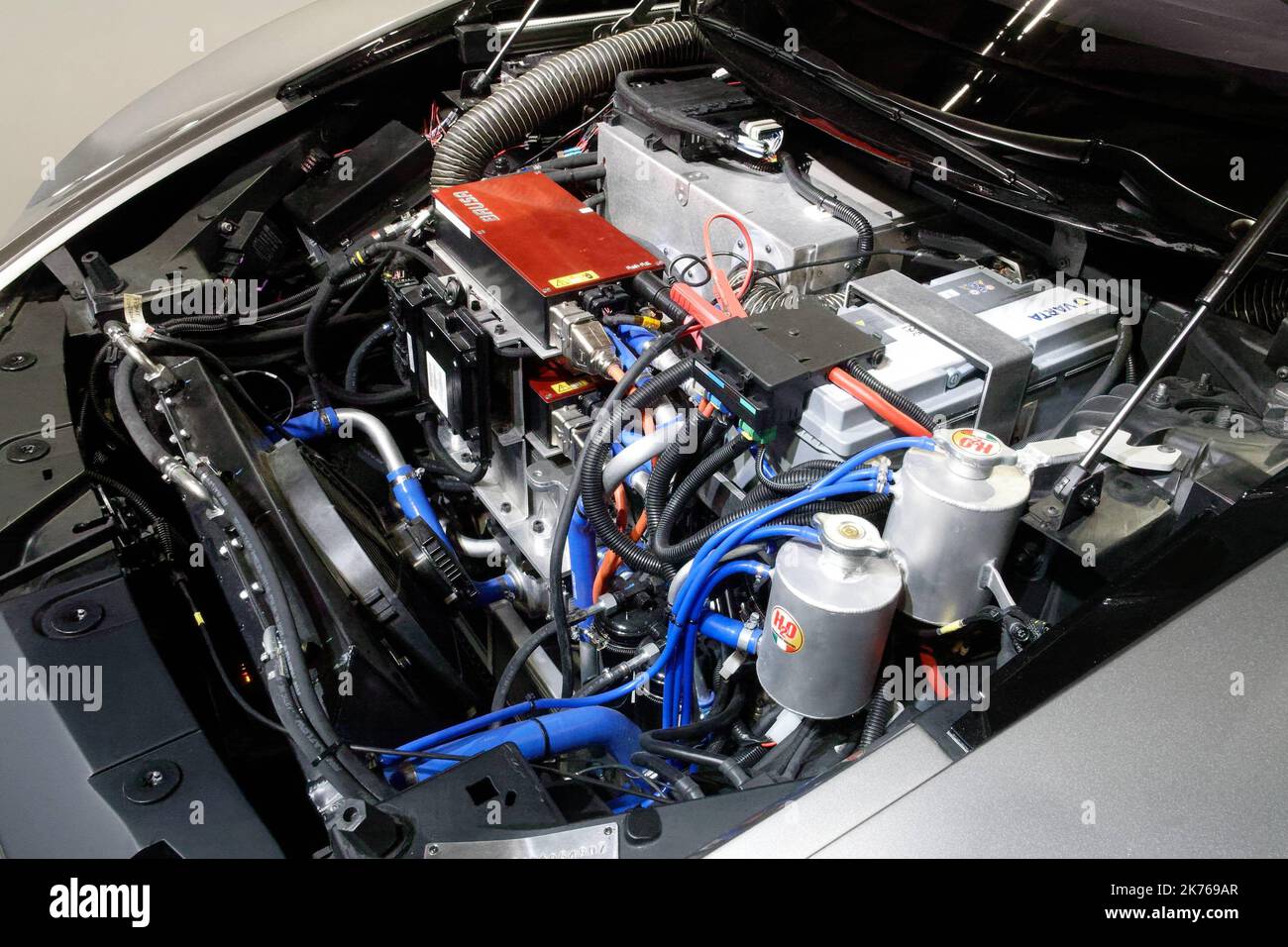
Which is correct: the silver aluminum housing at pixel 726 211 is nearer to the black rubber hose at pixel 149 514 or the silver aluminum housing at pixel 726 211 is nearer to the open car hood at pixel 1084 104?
the open car hood at pixel 1084 104

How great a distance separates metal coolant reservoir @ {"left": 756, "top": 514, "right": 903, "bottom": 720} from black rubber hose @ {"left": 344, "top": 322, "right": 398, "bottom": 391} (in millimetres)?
1037

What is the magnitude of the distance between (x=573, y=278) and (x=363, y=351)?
607 millimetres

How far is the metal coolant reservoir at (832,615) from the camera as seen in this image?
828mm

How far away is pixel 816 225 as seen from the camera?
49.6 inches

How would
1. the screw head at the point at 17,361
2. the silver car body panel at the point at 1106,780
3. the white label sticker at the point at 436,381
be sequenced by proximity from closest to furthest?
the silver car body panel at the point at 1106,780, the screw head at the point at 17,361, the white label sticker at the point at 436,381

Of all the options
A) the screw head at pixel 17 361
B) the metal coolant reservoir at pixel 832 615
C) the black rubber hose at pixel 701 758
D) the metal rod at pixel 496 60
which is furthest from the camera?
the metal rod at pixel 496 60

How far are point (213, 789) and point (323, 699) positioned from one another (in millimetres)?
148

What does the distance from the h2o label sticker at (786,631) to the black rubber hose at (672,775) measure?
18 cm

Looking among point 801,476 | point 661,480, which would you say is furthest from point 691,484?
point 801,476
